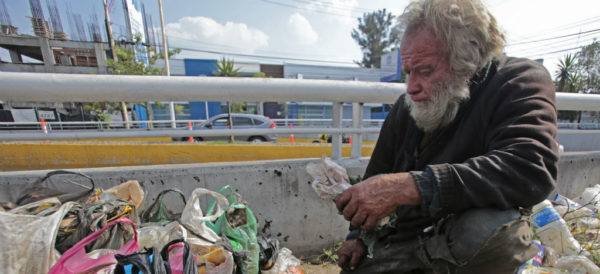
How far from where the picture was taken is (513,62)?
3.39 ft

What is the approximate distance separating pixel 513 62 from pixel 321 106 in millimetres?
22818

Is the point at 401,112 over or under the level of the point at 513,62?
under

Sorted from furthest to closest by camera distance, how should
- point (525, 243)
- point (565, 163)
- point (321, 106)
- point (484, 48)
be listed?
1. point (321, 106)
2. point (565, 163)
3. point (484, 48)
4. point (525, 243)

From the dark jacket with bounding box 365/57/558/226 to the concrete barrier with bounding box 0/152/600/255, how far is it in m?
0.87

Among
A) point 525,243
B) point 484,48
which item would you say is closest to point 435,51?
point 484,48

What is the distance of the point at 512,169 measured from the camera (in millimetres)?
762

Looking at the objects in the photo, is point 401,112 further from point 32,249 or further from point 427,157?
point 32,249

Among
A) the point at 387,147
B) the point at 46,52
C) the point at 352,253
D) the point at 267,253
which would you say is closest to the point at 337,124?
the point at 387,147

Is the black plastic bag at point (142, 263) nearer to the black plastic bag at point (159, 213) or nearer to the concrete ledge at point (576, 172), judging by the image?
the black plastic bag at point (159, 213)

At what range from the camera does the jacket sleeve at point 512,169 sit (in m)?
0.77

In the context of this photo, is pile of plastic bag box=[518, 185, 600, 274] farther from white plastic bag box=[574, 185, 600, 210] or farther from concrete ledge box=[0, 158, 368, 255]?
concrete ledge box=[0, 158, 368, 255]

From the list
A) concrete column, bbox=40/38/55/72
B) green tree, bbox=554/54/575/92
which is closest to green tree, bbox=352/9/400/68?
green tree, bbox=554/54/575/92

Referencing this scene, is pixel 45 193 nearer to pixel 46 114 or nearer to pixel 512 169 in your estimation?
pixel 512 169

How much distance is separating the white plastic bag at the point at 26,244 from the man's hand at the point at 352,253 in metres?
1.37
